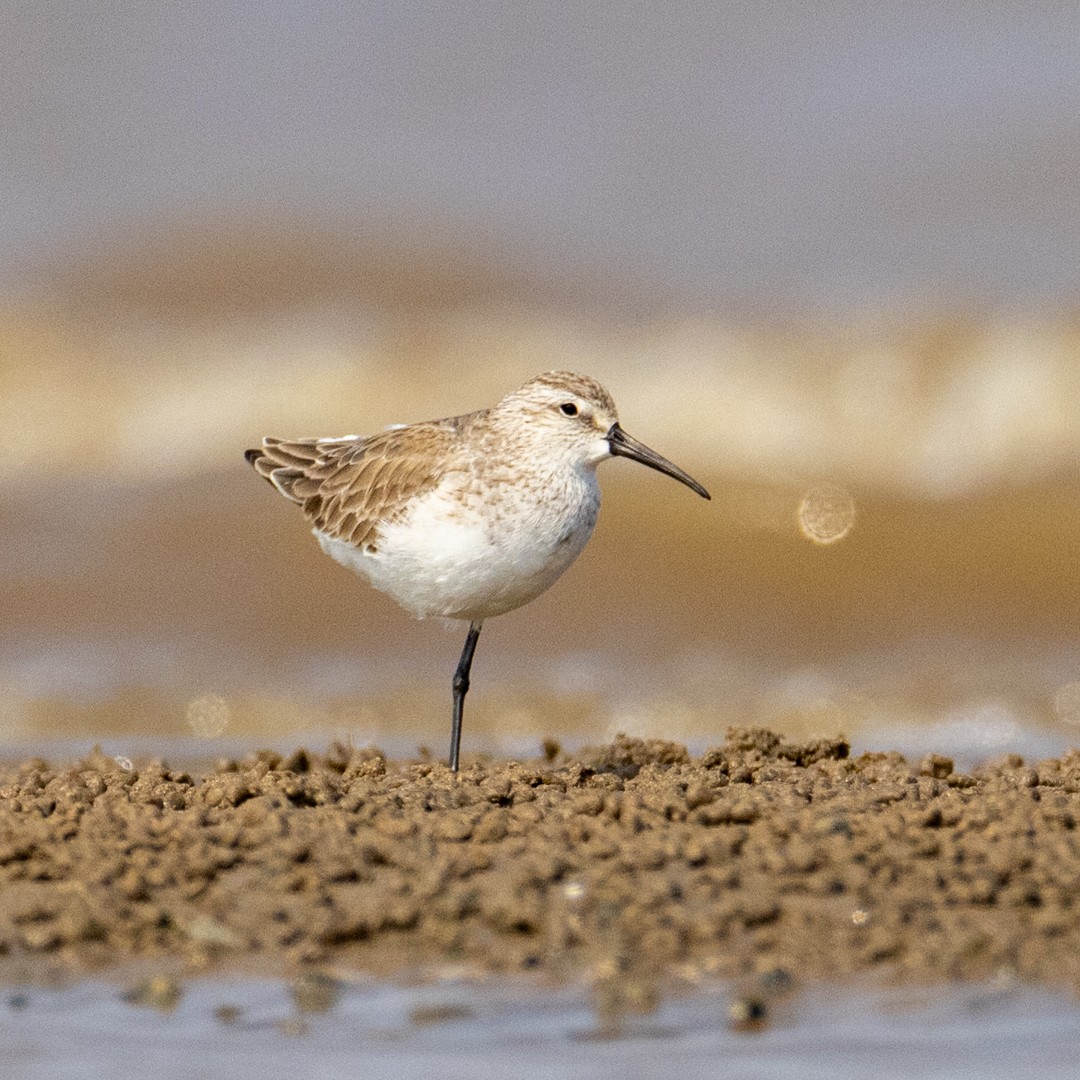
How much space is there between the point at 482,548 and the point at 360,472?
91 centimetres

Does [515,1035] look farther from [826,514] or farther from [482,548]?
[826,514]

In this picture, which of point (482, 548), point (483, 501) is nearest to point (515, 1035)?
point (482, 548)

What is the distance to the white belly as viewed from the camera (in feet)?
21.5

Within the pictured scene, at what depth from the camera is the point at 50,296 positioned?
18.8 metres

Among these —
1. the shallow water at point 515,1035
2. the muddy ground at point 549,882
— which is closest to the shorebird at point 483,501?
the muddy ground at point 549,882

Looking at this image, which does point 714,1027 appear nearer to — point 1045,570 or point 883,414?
point 1045,570

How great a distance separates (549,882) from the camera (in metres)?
4.97

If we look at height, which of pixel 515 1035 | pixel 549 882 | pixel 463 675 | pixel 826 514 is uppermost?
pixel 826 514

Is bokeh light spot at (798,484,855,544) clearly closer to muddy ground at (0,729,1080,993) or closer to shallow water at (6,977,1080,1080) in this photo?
muddy ground at (0,729,1080,993)

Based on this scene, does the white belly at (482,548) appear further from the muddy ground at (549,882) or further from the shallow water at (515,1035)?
the shallow water at (515,1035)

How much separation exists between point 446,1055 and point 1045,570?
8.99m

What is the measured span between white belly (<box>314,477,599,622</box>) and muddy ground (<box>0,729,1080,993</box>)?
98 centimetres

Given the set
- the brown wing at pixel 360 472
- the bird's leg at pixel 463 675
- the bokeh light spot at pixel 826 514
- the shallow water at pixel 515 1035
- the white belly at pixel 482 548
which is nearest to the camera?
the shallow water at pixel 515 1035

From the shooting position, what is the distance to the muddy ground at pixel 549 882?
185 inches
